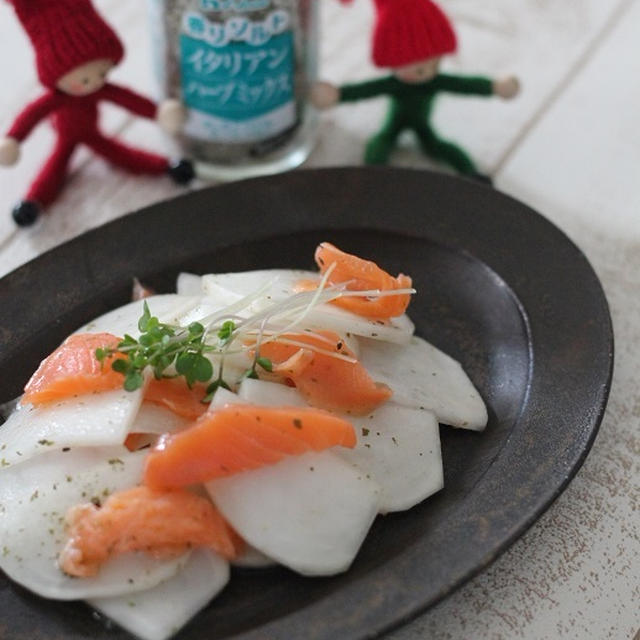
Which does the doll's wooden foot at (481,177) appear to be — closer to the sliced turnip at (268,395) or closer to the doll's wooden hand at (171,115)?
the doll's wooden hand at (171,115)

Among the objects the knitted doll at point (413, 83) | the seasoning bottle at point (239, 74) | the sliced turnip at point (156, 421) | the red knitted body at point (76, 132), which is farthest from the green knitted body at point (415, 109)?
the sliced turnip at point (156, 421)

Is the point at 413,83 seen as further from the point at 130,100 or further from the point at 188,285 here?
the point at 188,285

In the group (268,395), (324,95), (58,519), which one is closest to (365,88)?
(324,95)

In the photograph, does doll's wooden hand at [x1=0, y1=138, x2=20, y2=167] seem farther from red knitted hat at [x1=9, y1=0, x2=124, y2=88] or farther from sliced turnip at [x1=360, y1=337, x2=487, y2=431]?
sliced turnip at [x1=360, y1=337, x2=487, y2=431]

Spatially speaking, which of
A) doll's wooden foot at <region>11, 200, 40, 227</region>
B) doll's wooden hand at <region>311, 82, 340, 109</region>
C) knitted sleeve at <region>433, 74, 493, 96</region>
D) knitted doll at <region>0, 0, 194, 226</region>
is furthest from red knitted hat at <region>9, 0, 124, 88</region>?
knitted sleeve at <region>433, 74, 493, 96</region>

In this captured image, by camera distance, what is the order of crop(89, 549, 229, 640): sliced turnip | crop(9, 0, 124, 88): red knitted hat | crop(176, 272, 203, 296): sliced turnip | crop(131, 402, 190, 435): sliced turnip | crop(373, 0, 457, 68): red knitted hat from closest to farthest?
crop(89, 549, 229, 640): sliced turnip → crop(131, 402, 190, 435): sliced turnip → crop(176, 272, 203, 296): sliced turnip → crop(9, 0, 124, 88): red knitted hat → crop(373, 0, 457, 68): red knitted hat

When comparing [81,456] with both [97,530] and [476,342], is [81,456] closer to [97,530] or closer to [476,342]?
[97,530]

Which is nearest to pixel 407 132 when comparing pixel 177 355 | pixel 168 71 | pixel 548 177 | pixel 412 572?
pixel 548 177
